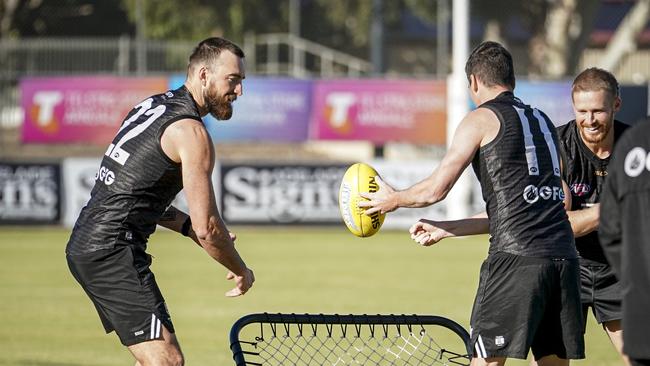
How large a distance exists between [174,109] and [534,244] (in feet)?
6.65

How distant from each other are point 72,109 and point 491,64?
2213 centimetres

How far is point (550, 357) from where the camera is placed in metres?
6.35

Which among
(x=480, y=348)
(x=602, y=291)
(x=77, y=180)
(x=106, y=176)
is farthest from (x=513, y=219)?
(x=77, y=180)

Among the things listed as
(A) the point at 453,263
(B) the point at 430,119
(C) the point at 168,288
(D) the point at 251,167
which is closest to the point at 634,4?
(B) the point at 430,119

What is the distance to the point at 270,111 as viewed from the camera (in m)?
26.8

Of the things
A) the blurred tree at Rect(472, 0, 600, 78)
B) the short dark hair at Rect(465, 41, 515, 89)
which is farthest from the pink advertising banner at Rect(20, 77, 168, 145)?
the short dark hair at Rect(465, 41, 515, 89)

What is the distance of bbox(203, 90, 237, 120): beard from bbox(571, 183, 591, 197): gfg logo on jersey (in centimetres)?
224

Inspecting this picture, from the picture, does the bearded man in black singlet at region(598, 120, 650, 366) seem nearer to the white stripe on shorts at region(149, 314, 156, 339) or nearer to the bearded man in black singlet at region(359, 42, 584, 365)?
the bearded man in black singlet at region(359, 42, 584, 365)

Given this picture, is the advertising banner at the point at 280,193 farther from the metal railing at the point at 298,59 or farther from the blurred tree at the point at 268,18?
the blurred tree at the point at 268,18

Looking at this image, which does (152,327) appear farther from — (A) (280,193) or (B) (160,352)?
(A) (280,193)

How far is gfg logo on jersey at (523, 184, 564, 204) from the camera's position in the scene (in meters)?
6.14

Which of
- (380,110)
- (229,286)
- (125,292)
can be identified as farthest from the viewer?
(380,110)

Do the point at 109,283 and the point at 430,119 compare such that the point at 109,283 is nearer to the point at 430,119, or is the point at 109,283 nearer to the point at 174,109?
the point at 174,109

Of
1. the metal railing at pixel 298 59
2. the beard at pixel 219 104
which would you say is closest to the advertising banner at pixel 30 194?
the metal railing at pixel 298 59
